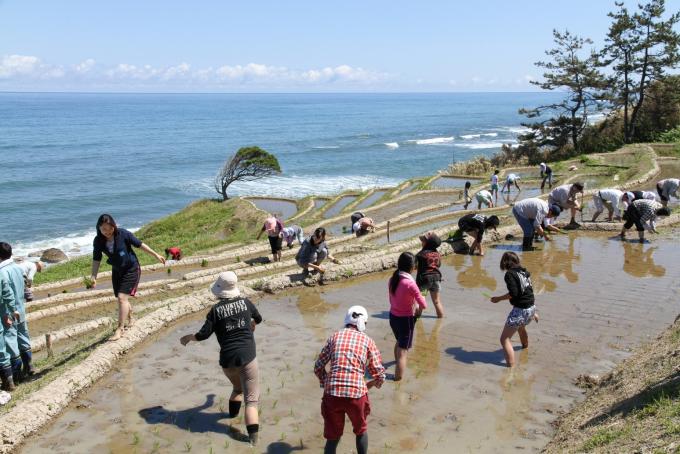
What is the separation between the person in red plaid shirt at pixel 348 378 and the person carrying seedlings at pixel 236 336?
945 millimetres

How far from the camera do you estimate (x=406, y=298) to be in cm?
717

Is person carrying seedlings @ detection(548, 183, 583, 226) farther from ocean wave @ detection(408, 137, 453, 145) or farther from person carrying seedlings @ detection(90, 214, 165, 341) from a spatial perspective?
ocean wave @ detection(408, 137, 453, 145)

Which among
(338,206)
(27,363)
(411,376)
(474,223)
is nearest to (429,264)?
(411,376)

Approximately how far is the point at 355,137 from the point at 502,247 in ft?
299

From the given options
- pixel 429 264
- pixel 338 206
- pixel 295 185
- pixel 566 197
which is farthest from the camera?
pixel 295 185

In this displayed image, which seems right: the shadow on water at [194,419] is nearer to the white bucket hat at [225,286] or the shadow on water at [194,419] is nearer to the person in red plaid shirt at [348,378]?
the person in red plaid shirt at [348,378]

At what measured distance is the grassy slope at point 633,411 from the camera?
5.09 metres

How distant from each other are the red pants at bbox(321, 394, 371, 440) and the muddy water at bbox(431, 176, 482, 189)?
27094 millimetres

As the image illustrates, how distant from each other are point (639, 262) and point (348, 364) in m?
9.77

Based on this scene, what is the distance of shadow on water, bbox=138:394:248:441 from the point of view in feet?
21.2

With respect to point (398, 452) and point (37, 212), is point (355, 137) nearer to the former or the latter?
point (37, 212)

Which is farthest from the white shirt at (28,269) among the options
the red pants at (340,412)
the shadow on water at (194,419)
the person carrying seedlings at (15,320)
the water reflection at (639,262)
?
the water reflection at (639,262)

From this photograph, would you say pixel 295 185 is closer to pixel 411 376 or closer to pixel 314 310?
pixel 314 310

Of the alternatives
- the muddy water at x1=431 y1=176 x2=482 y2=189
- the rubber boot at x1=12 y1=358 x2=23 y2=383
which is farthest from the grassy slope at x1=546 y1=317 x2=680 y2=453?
the muddy water at x1=431 y1=176 x2=482 y2=189
